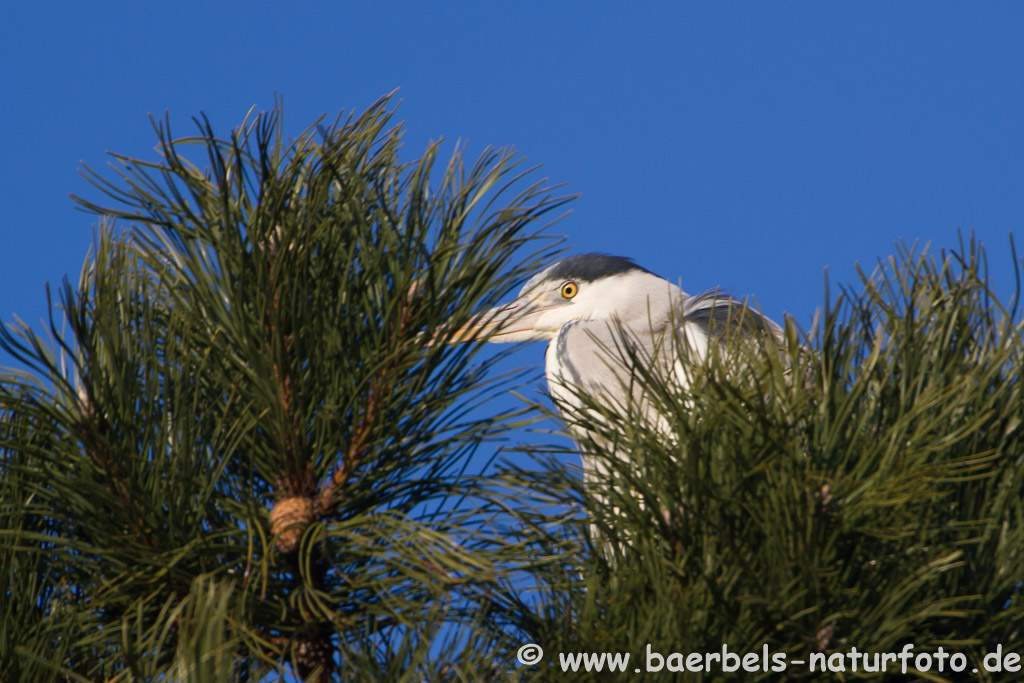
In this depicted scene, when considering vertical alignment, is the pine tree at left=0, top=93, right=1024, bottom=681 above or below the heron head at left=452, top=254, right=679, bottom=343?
below

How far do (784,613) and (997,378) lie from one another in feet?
1.08

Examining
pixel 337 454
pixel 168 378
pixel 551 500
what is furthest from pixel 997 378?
pixel 168 378

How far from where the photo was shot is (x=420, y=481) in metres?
0.97

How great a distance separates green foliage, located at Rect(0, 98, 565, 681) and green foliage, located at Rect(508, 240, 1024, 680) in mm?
105

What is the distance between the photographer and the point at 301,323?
966mm

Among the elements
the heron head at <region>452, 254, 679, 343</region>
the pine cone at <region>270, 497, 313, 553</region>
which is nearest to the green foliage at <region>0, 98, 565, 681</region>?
the pine cone at <region>270, 497, 313, 553</region>

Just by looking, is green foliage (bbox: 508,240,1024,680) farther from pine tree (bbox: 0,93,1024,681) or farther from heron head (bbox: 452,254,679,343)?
heron head (bbox: 452,254,679,343)

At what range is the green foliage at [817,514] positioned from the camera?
80cm

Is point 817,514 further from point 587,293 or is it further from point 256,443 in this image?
point 587,293

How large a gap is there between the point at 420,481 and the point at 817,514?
371 mm

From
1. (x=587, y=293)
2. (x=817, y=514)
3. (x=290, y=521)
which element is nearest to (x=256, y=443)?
(x=290, y=521)

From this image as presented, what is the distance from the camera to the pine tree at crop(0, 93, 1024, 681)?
81 cm

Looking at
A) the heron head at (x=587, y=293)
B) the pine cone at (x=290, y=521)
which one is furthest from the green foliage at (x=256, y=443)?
the heron head at (x=587, y=293)

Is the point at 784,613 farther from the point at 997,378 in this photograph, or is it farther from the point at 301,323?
the point at 301,323
